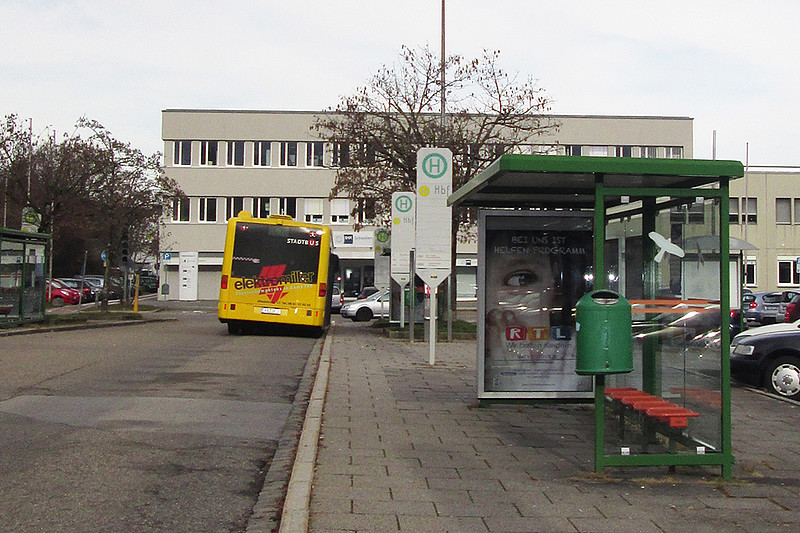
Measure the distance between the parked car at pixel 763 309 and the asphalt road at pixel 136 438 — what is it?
22.9m

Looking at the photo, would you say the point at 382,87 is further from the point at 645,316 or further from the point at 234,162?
the point at 234,162

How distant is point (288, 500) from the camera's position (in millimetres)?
5547

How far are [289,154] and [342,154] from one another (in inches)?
Result: 1193

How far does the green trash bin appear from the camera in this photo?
6207 millimetres

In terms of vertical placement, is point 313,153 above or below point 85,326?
above

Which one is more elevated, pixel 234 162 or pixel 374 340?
pixel 234 162

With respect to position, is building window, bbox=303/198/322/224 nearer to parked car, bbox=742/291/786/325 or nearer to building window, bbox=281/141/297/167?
building window, bbox=281/141/297/167

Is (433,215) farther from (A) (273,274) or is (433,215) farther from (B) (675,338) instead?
Answer: (B) (675,338)

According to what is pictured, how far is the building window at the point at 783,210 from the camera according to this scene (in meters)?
55.8

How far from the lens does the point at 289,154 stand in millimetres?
59812

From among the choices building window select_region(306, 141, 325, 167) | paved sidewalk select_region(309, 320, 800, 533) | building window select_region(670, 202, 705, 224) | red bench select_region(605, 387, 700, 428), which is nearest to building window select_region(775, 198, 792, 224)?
building window select_region(306, 141, 325, 167)

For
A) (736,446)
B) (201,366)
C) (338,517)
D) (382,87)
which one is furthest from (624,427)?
(382,87)

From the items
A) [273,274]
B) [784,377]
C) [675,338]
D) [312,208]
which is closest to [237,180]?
[312,208]

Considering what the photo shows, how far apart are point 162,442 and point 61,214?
74.4 feet
